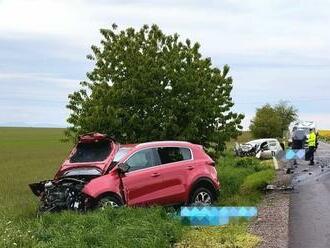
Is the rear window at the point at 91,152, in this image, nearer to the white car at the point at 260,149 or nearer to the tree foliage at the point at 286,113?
the white car at the point at 260,149

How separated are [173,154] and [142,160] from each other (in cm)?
97

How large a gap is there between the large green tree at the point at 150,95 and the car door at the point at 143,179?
4.35m

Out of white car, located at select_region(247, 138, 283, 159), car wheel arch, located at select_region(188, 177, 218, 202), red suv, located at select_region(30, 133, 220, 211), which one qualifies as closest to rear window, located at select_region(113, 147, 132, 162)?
red suv, located at select_region(30, 133, 220, 211)

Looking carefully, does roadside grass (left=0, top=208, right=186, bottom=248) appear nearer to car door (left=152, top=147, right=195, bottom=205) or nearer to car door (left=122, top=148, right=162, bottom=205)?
car door (left=122, top=148, right=162, bottom=205)

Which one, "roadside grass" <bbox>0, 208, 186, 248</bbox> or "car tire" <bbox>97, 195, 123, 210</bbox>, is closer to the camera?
"roadside grass" <bbox>0, 208, 186, 248</bbox>

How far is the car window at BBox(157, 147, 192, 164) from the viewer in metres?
13.9

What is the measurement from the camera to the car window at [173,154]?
13867 millimetres

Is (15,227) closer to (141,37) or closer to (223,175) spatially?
(141,37)

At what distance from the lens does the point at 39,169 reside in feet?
105

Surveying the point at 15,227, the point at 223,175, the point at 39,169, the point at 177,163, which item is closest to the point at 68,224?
the point at 15,227

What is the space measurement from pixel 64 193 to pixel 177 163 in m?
2.84

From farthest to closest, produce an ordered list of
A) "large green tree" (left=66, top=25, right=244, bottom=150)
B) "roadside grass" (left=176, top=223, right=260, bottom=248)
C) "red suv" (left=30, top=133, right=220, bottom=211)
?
"large green tree" (left=66, top=25, right=244, bottom=150) < "red suv" (left=30, top=133, right=220, bottom=211) < "roadside grass" (left=176, top=223, right=260, bottom=248)

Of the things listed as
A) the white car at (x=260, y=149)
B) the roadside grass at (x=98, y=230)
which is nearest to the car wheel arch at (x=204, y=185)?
the roadside grass at (x=98, y=230)

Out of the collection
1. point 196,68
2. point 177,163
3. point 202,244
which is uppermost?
point 196,68
